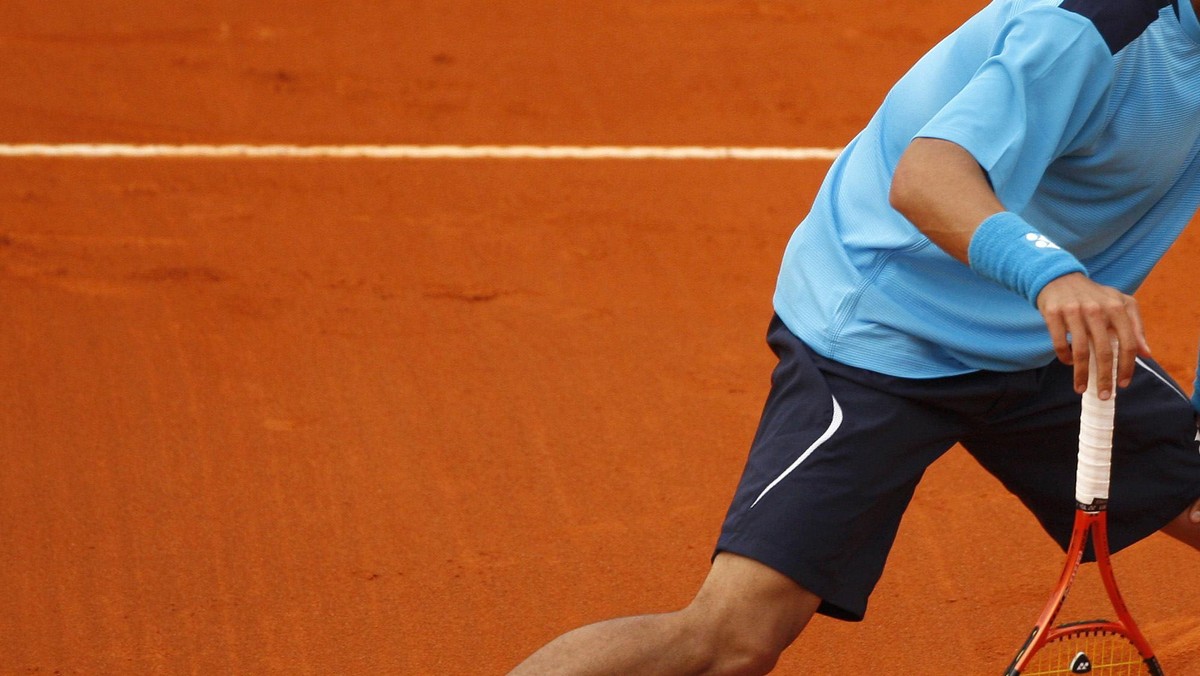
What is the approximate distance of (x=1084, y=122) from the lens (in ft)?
7.34

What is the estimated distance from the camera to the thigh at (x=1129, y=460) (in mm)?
2773

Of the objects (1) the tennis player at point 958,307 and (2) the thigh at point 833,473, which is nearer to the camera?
(1) the tennis player at point 958,307

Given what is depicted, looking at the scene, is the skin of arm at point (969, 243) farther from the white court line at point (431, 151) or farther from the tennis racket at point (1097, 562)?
the white court line at point (431, 151)

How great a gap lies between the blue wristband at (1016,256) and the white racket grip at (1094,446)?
25cm

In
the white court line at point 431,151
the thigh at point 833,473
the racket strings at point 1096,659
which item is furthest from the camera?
the white court line at point 431,151

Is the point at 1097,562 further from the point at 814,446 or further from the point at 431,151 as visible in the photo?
the point at 431,151

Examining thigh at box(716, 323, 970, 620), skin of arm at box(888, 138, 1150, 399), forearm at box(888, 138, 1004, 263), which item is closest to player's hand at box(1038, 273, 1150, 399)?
skin of arm at box(888, 138, 1150, 399)

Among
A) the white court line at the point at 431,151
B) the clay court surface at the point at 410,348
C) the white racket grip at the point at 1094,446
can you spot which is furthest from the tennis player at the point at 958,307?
the white court line at the point at 431,151

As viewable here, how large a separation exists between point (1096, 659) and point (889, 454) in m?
0.76

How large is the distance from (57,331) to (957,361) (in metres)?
3.47

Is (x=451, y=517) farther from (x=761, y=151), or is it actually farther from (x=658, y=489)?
(x=761, y=151)

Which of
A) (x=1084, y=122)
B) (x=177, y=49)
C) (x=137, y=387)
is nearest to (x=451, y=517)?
(x=137, y=387)

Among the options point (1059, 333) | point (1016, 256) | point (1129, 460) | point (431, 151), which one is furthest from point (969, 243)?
point (431, 151)

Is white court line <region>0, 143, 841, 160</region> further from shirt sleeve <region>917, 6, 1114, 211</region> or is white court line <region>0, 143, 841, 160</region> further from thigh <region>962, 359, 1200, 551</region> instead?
shirt sleeve <region>917, 6, 1114, 211</region>
